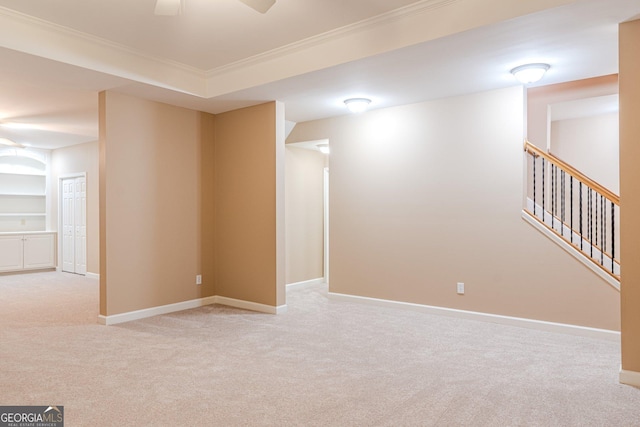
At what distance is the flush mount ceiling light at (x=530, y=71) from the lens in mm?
3959

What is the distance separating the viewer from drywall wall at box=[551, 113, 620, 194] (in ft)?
19.9

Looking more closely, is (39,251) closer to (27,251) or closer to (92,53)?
(27,251)

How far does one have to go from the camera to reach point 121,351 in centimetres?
381

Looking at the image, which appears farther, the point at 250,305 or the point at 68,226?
the point at 68,226

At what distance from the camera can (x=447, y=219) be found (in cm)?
515

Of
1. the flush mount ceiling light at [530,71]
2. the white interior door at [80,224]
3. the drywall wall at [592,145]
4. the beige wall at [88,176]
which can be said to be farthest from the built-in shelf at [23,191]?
the drywall wall at [592,145]

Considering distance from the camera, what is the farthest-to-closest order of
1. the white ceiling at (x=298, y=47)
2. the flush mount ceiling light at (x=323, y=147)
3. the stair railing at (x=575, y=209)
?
the flush mount ceiling light at (x=323, y=147)
the stair railing at (x=575, y=209)
the white ceiling at (x=298, y=47)

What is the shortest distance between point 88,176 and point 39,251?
201 cm

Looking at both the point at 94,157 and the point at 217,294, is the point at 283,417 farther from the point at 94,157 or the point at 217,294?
the point at 94,157

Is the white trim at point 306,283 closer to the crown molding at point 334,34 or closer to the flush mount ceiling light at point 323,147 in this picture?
the flush mount ceiling light at point 323,147

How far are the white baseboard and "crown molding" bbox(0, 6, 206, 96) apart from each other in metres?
2.55

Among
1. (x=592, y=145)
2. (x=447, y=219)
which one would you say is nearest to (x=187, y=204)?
(x=447, y=219)

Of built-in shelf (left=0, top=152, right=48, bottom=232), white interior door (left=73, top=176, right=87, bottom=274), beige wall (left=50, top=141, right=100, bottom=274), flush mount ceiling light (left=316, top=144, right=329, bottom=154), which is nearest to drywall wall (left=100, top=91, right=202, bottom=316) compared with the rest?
flush mount ceiling light (left=316, top=144, right=329, bottom=154)

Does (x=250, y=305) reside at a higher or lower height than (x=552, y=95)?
lower
